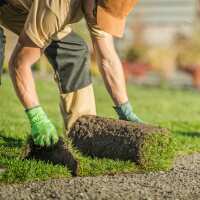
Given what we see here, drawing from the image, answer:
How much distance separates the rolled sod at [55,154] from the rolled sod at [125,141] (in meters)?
0.33

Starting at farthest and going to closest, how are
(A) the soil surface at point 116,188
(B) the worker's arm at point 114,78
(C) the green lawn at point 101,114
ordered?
(B) the worker's arm at point 114,78, (C) the green lawn at point 101,114, (A) the soil surface at point 116,188

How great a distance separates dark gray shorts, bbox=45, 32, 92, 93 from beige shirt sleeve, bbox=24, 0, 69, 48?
68cm

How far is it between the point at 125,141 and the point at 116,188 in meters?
0.78

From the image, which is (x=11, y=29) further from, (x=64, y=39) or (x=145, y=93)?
(x=145, y=93)

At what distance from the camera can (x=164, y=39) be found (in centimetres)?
2344

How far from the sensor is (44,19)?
18.4ft

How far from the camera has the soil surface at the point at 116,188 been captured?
195 inches

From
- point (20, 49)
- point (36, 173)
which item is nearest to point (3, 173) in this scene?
point (36, 173)

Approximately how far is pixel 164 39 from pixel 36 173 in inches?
721

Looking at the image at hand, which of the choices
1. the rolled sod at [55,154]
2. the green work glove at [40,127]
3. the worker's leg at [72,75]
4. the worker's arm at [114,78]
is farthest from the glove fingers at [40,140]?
the worker's arm at [114,78]

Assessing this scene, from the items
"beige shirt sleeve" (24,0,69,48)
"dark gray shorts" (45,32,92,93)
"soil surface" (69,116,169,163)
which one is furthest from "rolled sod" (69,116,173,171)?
"beige shirt sleeve" (24,0,69,48)

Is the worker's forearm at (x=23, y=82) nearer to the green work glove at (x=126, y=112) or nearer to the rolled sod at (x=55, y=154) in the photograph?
the rolled sod at (x=55, y=154)

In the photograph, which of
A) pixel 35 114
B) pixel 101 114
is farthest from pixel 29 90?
pixel 101 114

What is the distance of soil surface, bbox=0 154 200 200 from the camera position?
4.96m
